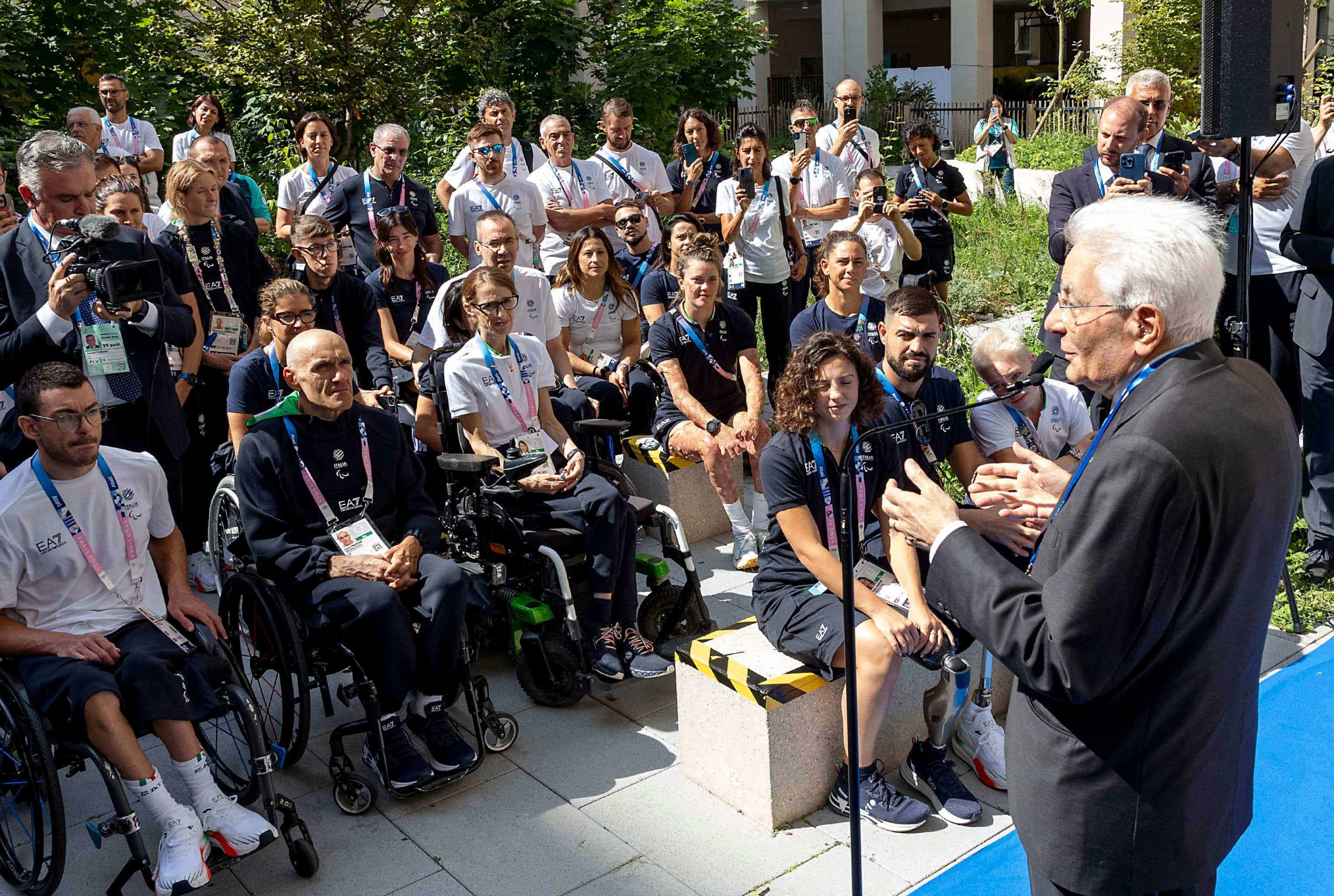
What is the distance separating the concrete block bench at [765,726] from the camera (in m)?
3.54

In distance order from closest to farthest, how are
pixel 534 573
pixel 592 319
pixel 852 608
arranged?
1. pixel 852 608
2. pixel 534 573
3. pixel 592 319

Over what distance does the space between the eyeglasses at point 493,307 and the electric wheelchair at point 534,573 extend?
0.27 metres

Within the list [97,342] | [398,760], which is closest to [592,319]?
[97,342]

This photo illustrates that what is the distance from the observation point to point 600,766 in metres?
3.96

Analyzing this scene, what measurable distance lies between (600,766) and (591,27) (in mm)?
12266

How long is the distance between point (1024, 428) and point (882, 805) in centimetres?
161

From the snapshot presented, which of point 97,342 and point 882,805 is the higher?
point 97,342

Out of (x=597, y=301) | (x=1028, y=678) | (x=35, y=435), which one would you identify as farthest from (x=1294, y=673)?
(x=35, y=435)

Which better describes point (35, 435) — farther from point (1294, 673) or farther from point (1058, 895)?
point (1294, 673)

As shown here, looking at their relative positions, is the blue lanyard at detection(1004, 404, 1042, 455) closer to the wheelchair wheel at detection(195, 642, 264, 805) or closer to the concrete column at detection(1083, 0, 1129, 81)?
the wheelchair wheel at detection(195, 642, 264, 805)

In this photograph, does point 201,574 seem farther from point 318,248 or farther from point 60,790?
point 60,790

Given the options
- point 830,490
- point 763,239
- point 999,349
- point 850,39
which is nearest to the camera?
point 830,490

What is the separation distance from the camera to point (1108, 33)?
1650 cm

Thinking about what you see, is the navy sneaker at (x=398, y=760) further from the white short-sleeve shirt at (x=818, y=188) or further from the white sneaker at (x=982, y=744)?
the white short-sleeve shirt at (x=818, y=188)
